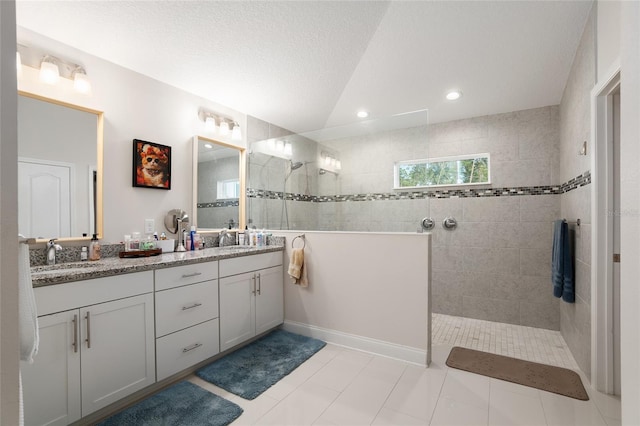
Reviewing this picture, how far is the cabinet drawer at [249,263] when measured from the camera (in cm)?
236

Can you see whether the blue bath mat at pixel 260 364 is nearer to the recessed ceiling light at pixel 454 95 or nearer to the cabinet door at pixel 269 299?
the cabinet door at pixel 269 299

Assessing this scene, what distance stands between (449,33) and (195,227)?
2.58m

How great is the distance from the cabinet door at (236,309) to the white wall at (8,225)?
5.80 feet

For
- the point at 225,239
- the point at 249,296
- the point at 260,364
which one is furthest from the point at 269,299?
the point at 225,239

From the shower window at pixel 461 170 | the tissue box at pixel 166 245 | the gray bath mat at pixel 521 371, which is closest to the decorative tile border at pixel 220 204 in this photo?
the tissue box at pixel 166 245

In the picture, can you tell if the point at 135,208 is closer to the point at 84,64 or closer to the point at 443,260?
the point at 84,64

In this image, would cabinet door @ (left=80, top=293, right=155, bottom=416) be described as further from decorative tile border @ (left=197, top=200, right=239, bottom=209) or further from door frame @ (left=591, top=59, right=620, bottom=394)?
door frame @ (left=591, top=59, right=620, bottom=394)

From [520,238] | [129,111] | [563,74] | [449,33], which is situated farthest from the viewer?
[520,238]

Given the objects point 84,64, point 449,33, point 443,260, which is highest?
point 449,33

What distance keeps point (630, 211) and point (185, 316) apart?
224 centimetres

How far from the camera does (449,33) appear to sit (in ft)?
6.52

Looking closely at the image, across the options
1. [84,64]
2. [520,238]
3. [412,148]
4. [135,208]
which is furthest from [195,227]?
[520,238]

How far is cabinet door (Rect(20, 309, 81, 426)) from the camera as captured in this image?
4.55 feet

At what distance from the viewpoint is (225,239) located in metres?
3.05
